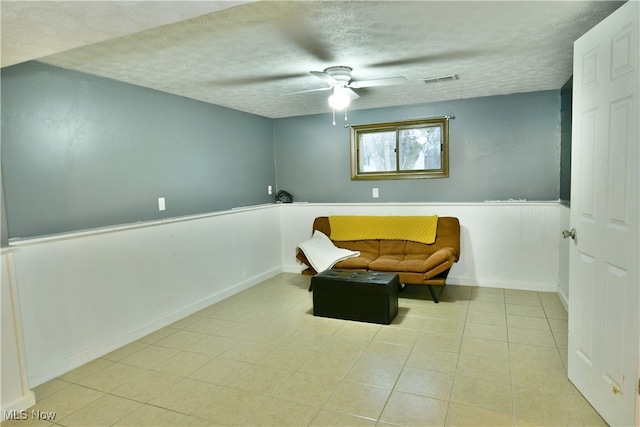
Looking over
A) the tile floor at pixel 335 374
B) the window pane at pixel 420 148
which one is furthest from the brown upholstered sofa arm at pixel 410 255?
the window pane at pixel 420 148

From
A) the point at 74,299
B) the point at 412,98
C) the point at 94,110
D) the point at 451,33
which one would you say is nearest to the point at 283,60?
the point at 451,33

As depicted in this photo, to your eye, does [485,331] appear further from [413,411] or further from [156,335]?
[156,335]

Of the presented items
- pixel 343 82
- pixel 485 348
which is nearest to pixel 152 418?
pixel 485 348

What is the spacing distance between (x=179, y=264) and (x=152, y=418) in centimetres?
177

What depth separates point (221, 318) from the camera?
3658 mm

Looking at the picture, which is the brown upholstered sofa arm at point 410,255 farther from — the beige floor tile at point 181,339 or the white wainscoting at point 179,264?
the beige floor tile at point 181,339

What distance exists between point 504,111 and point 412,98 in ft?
3.49

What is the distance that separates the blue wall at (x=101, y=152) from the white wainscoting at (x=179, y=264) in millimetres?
244

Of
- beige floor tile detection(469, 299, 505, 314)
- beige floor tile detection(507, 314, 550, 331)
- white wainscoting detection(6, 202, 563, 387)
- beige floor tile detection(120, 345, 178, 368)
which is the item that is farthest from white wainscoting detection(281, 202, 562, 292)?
beige floor tile detection(120, 345, 178, 368)

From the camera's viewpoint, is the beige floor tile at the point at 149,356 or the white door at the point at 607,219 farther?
the beige floor tile at the point at 149,356

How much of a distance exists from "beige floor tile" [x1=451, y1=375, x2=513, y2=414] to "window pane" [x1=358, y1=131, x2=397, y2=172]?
303cm

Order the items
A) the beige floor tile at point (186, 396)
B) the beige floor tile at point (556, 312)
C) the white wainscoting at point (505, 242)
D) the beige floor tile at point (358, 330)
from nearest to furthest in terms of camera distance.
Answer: the beige floor tile at point (186, 396)
the beige floor tile at point (358, 330)
the beige floor tile at point (556, 312)
the white wainscoting at point (505, 242)

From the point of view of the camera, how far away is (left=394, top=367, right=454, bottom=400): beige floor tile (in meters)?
2.28

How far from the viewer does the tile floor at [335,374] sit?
2.10 metres
